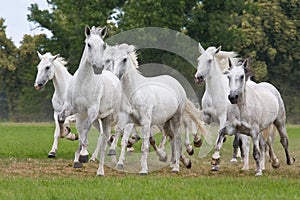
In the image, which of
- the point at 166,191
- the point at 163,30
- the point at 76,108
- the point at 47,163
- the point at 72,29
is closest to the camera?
the point at 166,191

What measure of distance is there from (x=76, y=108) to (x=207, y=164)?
4.28 meters

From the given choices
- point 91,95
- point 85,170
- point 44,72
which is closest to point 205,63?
point 91,95

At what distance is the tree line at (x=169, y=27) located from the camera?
134ft

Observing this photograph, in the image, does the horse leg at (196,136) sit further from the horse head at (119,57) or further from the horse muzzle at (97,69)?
the horse muzzle at (97,69)

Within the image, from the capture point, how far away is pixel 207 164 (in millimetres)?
16094

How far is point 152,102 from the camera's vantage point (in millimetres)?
13578

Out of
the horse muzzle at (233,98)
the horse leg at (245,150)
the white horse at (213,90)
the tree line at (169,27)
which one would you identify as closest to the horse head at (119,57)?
the white horse at (213,90)

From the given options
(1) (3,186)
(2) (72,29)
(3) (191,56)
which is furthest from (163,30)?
(1) (3,186)

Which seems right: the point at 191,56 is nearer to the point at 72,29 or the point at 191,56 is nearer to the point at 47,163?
the point at 72,29

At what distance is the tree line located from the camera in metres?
40.9

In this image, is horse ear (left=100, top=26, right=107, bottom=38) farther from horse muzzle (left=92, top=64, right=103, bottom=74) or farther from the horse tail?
the horse tail

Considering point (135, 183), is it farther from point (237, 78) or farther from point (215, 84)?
point (215, 84)

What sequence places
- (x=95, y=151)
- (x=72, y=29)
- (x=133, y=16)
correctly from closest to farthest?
1. (x=95, y=151)
2. (x=133, y=16)
3. (x=72, y=29)

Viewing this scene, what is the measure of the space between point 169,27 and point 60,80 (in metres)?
23.8
